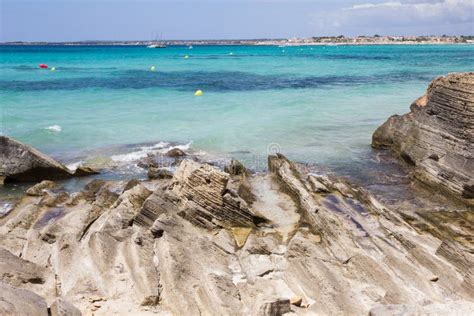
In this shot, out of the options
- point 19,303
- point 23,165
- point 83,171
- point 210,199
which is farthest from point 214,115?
point 19,303

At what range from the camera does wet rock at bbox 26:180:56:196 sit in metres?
14.3

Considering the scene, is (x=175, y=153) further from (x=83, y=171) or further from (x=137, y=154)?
(x=83, y=171)

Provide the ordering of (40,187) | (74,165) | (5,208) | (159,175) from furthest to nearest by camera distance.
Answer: (74,165)
(159,175)
(40,187)
(5,208)

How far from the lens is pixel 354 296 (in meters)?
7.93

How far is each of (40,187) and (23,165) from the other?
6.49 feet

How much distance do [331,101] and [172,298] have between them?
29559mm

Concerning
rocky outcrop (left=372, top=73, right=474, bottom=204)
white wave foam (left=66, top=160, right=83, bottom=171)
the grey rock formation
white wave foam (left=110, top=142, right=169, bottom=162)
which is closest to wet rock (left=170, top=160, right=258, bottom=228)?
the grey rock formation

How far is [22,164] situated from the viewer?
16328 mm

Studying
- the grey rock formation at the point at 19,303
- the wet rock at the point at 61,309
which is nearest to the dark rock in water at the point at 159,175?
the grey rock formation at the point at 19,303

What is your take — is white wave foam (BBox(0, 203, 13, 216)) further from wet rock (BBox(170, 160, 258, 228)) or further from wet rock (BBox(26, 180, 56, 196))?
wet rock (BBox(170, 160, 258, 228))

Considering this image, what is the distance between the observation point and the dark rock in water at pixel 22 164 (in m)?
16.3

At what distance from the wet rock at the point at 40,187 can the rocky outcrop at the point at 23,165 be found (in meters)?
1.01

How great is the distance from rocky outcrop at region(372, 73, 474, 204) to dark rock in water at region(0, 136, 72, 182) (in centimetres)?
1249

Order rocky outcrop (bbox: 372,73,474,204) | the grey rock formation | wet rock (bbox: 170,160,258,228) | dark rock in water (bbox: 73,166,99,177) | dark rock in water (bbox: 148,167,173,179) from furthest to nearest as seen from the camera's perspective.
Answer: dark rock in water (bbox: 73,166,99,177), dark rock in water (bbox: 148,167,173,179), rocky outcrop (bbox: 372,73,474,204), wet rock (bbox: 170,160,258,228), the grey rock formation
